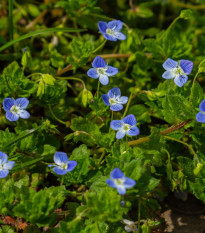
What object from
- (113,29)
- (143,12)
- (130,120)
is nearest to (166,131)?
(130,120)

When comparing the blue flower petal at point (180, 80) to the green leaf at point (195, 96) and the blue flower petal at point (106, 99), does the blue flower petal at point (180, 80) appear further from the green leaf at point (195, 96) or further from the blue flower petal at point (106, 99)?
the blue flower petal at point (106, 99)

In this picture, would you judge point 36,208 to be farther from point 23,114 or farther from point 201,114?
point 201,114

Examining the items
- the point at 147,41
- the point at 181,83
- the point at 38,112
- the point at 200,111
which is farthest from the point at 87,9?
the point at 200,111

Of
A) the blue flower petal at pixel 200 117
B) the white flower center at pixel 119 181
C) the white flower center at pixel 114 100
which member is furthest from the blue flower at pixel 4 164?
the blue flower petal at pixel 200 117

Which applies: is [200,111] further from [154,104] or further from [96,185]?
[96,185]

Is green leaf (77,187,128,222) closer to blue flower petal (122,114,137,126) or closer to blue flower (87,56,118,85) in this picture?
blue flower petal (122,114,137,126)
